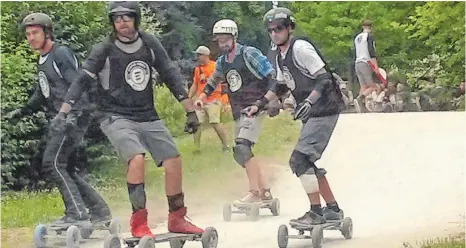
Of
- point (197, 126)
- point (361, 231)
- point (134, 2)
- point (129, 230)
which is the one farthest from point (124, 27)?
point (361, 231)

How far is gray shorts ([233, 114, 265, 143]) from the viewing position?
6.07 metres

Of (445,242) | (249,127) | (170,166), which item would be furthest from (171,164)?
(445,242)

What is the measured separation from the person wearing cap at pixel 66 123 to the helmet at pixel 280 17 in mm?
1283

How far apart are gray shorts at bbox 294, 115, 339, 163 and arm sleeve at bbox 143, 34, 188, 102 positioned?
0.82 meters

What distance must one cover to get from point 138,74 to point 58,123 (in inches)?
27.9

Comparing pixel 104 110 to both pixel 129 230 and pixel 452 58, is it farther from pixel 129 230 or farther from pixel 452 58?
pixel 452 58

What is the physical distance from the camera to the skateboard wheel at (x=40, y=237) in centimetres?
591

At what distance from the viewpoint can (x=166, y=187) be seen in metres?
5.70

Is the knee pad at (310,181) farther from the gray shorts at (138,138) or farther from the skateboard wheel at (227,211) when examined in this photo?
the gray shorts at (138,138)

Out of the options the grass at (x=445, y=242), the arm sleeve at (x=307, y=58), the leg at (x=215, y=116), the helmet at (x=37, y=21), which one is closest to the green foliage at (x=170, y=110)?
the leg at (x=215, y=116)

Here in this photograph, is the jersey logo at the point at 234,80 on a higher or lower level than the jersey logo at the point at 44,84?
lower

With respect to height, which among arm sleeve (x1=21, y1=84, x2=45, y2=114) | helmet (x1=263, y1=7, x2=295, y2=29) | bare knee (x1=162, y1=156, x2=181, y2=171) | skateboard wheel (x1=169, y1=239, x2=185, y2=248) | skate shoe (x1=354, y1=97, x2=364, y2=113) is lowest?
skateboard wheel (x1=169, y1=239, x2=185, y2=248)

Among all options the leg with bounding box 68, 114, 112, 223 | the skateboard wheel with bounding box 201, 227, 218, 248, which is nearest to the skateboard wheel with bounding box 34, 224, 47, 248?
the leg with bounding box 68, 114, 112, 223

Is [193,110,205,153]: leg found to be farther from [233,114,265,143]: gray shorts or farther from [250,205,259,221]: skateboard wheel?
[250,205,259,221]: skateboard wheel
